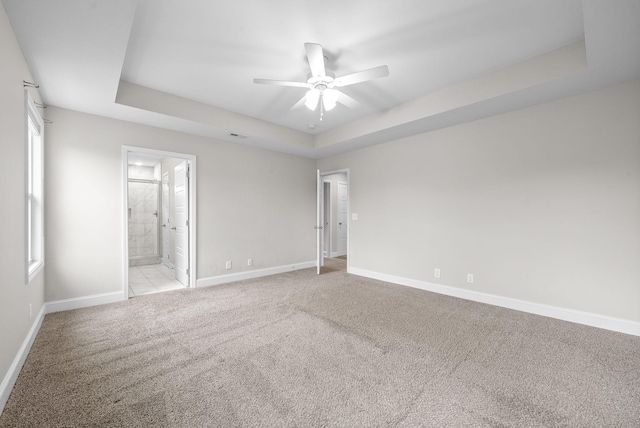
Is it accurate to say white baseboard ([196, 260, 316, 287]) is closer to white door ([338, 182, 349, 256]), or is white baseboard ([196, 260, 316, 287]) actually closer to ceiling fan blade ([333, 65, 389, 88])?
white door ([338, 182, 349, 256])

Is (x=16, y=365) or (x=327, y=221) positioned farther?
(x=327, y=221)

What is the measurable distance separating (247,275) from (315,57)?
3.77 m

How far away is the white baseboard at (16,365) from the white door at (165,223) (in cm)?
340

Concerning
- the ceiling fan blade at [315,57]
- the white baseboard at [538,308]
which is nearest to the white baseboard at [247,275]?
the white baseboard at [538,308]

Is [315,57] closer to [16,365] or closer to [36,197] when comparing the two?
[16,365]

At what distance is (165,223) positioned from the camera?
6.19 meters

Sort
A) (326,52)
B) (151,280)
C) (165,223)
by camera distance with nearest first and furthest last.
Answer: (326,52)
(151,280)
(165,223)

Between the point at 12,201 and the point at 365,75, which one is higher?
the point at 365,75

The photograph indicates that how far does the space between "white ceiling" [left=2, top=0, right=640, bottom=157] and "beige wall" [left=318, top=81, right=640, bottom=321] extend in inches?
13.5

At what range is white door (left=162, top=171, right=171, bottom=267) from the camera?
593 cm

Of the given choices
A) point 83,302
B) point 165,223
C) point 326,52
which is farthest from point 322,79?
point 165,223

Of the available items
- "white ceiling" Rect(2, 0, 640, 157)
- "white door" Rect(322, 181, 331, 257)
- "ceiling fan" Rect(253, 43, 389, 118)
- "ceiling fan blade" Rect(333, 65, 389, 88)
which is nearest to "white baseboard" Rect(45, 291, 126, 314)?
"white ceiling" Rect(2, 0, 640, 157)

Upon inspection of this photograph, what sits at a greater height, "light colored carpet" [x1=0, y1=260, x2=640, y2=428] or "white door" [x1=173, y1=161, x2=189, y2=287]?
"white door" [x1=173, y1=161, x2=189, y2=287]

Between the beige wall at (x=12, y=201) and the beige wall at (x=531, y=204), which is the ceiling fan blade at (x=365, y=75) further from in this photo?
the beige wall at (x=12, y=201)
